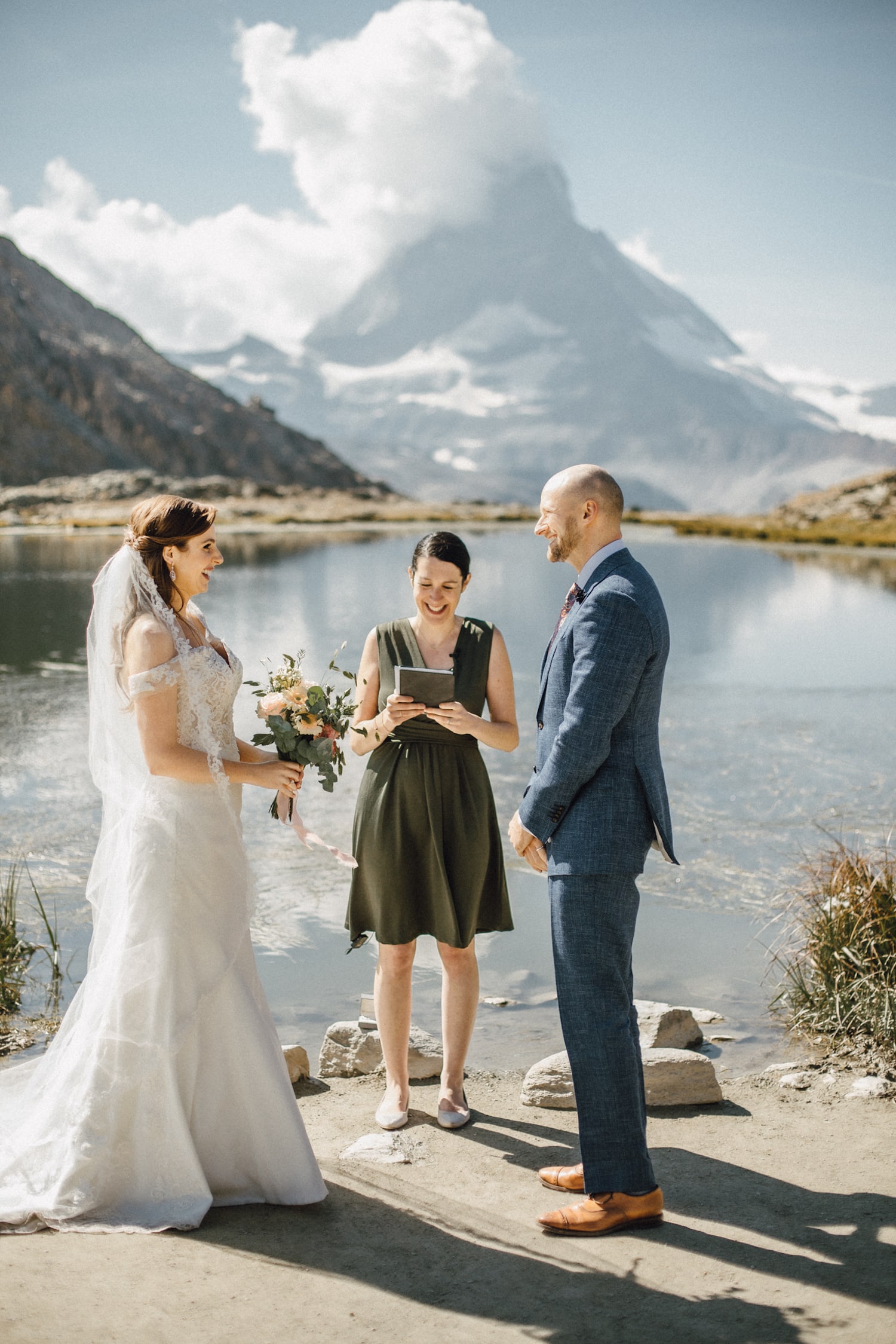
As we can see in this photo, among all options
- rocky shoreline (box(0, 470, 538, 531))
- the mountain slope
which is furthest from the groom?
the mountain slope

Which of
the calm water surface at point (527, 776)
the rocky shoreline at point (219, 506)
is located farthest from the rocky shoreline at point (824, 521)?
the calm water surface at point (527, 776)

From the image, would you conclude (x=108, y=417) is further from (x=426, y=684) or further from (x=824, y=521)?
(x=426, y=684)

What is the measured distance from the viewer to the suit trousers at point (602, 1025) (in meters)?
3.47

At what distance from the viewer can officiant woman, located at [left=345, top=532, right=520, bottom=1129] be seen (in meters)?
4.30

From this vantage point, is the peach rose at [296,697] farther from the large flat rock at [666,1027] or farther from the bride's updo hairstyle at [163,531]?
the large flat rock at [666,1027]

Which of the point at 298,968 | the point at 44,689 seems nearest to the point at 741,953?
the point at 298,968

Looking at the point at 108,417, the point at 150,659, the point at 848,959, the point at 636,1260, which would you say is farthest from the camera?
the point at 108,417

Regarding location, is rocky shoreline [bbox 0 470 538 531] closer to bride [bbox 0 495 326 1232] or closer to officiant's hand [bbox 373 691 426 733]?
officiant's hand [bbox 373 691 426 733]

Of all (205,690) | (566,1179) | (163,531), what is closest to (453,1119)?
(566,1179)

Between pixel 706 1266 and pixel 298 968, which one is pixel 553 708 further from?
pixel 298 968

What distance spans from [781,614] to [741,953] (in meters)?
18.7

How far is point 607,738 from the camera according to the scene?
340cm

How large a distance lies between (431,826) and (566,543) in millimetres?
1243

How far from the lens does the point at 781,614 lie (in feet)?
79.9
